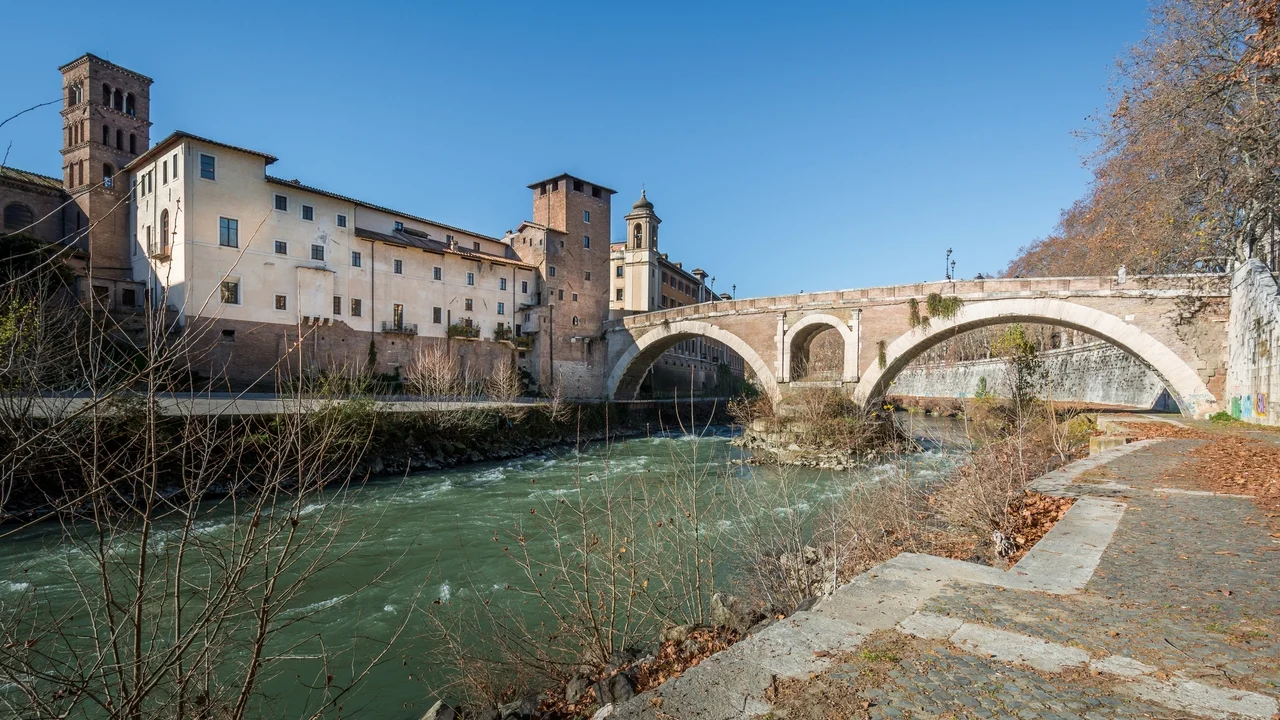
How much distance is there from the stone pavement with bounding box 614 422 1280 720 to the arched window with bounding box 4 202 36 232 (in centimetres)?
4474

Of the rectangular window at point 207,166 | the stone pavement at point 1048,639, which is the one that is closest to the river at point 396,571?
the stone pavement at point 1048,639

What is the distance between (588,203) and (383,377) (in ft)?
60.9

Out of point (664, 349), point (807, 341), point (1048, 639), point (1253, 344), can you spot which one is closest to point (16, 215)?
point (664, 349)

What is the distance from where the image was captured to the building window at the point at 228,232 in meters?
26.9

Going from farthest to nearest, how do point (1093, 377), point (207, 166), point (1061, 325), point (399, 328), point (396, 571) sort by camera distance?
point (1093, 377), point (399, 328), point (207, 166), point (1061, 325), point (396, 571)

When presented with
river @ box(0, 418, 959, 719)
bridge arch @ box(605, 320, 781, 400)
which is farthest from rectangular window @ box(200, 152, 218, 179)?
bridge arch @ box(605, 320, 781, 400)

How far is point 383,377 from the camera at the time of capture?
32.2m

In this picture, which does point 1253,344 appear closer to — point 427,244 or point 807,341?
point 807,341

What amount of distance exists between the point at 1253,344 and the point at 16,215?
53572 millimetres

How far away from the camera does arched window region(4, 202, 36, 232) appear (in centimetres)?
3225

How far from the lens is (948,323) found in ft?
82.4

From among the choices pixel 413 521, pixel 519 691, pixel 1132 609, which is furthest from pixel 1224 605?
pixel 413 521

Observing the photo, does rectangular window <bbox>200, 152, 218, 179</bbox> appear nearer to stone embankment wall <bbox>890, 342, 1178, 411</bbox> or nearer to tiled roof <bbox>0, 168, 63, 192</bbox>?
tiled roof <bbox>0, 168, 63, 192</bbox>

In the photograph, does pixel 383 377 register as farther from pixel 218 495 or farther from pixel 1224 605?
pixel 1224 605
